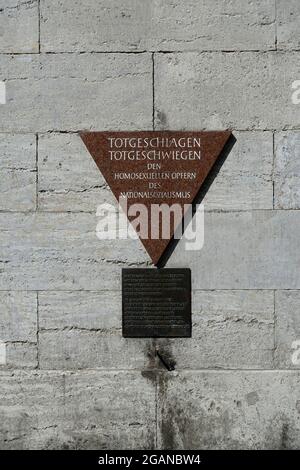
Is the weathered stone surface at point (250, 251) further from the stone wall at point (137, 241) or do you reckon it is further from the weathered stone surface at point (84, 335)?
the weathered stone surface at point (84, 335)

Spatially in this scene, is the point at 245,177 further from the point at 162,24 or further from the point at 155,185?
the point at 162,24

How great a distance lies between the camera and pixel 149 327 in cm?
482

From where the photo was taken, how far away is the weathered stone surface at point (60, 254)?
4.81 meters

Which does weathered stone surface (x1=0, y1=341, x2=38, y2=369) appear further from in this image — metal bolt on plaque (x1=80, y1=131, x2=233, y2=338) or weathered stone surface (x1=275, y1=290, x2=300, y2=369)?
weathered stone surface (x1=275, y1=290, x2=300, y2=369)

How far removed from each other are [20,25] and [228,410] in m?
3.52

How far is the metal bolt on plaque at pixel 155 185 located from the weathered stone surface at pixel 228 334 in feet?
0.60

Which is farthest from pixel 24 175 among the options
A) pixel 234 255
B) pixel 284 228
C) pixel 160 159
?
pixel 284 228

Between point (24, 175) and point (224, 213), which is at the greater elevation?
point (24, 175)

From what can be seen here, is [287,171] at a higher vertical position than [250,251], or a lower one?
higher

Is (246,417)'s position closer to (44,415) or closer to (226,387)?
(226,387)

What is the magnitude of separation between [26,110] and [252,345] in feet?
8.67

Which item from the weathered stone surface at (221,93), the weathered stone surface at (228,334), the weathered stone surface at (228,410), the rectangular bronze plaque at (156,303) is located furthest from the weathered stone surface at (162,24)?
the weathered stone surface at (228,410)

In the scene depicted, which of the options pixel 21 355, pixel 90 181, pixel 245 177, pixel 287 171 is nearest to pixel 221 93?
pixel 245 177

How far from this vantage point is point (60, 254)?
4.83 meters
